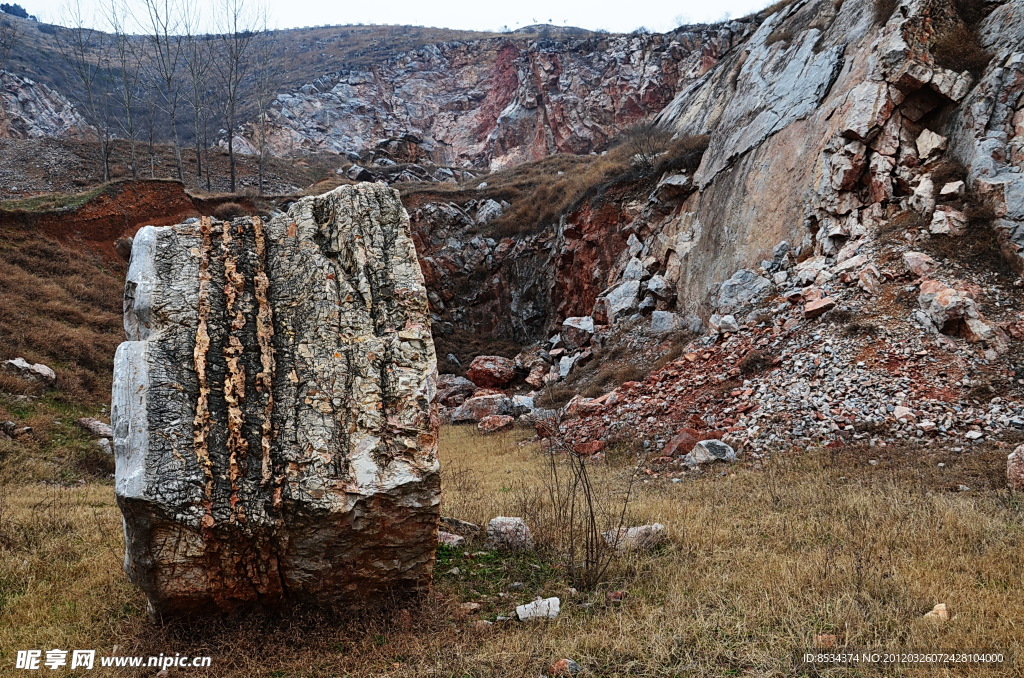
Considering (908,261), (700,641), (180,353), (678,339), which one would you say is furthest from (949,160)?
(180,353)

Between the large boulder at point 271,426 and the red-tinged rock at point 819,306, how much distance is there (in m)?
8.67

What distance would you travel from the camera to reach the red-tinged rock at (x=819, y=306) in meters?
10.7

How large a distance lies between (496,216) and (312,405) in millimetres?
25607

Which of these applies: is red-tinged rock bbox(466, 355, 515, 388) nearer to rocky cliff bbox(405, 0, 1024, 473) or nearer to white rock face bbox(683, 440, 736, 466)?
rocky cliff bbox(405, 0, 1024, 473)

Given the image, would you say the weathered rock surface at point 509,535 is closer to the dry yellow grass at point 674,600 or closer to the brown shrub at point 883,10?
the dry yellow grass at point 674,600

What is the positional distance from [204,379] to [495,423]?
11327 millimetres

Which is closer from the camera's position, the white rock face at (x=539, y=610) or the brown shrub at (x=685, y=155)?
the white rock face at (x=539, y=610)

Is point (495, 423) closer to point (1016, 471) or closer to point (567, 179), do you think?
point (1016, 471)

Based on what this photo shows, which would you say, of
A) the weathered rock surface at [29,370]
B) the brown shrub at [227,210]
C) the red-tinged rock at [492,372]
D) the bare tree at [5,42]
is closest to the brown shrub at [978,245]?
the red-tinged rock at [492,372]

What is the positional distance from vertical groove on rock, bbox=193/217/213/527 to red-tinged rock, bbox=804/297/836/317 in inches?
396

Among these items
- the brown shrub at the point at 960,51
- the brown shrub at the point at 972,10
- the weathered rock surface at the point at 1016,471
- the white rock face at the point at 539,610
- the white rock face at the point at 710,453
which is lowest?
the white rock face at the point at 710,453

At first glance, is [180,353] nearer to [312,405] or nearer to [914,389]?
[312,405]

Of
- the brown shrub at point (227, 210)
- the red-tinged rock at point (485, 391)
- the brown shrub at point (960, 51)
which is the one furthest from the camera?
the brown shrub at point (227, 210)

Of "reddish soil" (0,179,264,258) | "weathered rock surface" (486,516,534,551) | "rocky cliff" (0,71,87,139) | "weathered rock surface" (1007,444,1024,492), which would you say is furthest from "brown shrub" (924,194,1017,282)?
"rocky cliff" (0,71,87,139)
